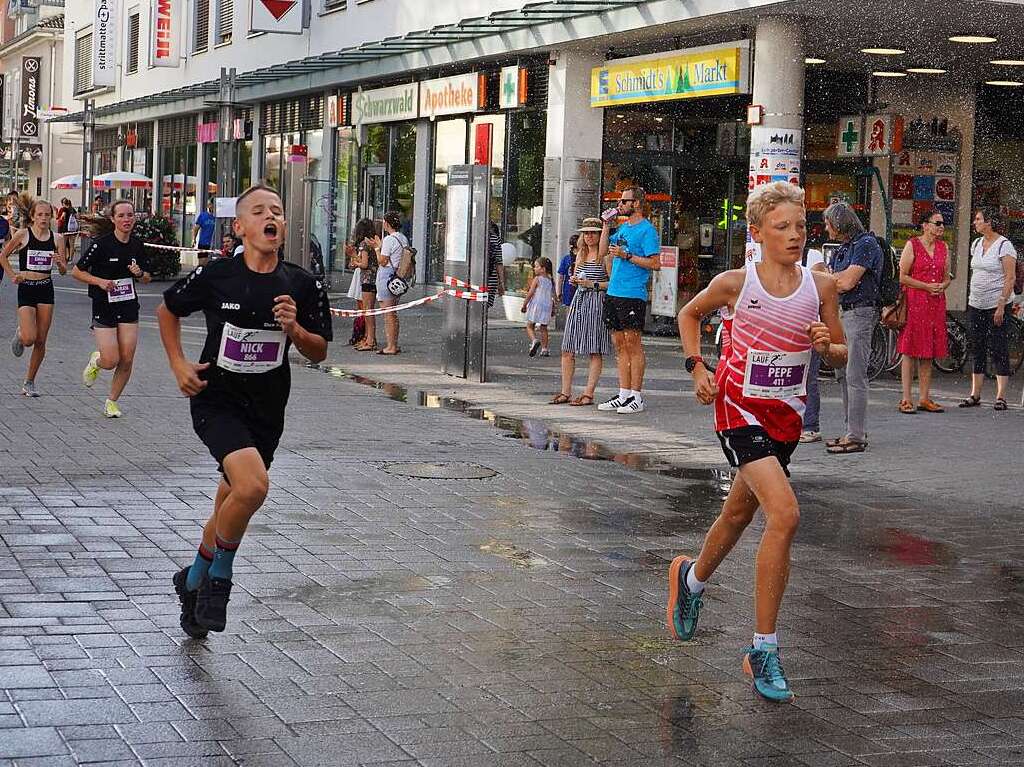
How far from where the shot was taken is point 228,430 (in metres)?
6.14

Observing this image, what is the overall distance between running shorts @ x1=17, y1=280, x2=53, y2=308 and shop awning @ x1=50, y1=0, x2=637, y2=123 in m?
9.60

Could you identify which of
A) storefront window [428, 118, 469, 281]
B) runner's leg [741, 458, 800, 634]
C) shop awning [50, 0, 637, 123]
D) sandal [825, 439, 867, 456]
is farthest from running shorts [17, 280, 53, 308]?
storefront window [428, 118, 469, 281]

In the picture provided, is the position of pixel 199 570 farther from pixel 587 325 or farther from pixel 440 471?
pixel 587 325

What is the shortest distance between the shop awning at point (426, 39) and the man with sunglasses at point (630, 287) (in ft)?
25.0

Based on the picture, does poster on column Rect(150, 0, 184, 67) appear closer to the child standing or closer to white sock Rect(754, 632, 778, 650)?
the child standing

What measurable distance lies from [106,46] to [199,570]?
49462 mm

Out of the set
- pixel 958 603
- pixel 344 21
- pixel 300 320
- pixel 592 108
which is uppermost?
pixel 344 21

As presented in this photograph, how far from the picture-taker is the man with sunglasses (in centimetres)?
1429

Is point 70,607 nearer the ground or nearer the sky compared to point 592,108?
nearer the ground

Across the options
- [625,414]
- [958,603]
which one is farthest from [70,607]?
[625,414]

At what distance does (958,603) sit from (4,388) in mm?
9923

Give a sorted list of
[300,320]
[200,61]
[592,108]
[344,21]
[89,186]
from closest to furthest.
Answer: [300,320] → [592,108] → [344,21] → [200,61] → [89,186]

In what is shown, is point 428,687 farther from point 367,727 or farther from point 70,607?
point 70,607

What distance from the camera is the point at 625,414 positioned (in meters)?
14.5
